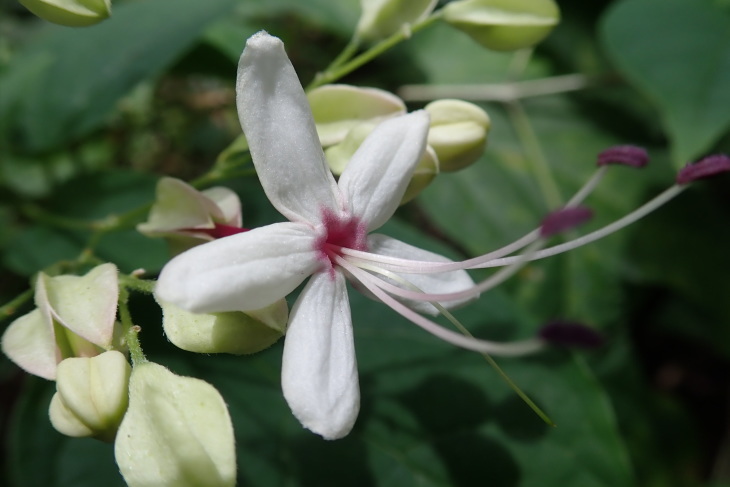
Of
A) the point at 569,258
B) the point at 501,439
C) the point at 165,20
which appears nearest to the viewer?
the point at 501,439

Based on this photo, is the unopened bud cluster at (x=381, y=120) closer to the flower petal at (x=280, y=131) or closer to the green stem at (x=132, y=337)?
the flower petal at (x=280, y=131)

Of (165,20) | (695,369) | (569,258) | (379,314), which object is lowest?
(695,369)

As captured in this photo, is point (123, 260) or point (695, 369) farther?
point (695, 369)

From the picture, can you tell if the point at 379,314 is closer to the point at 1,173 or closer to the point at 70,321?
the point at 70,321

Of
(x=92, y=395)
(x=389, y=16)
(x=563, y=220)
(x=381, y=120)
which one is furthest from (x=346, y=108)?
(x=92, y=395)

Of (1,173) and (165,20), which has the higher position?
(165,20)

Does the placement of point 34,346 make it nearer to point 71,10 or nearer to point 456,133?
point 71,10

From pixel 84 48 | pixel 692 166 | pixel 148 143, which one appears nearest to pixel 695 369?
pixel 692 166

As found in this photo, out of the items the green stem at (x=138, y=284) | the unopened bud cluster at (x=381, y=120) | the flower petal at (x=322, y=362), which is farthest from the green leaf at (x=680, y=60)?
the green stem at (x=138, y=284)
